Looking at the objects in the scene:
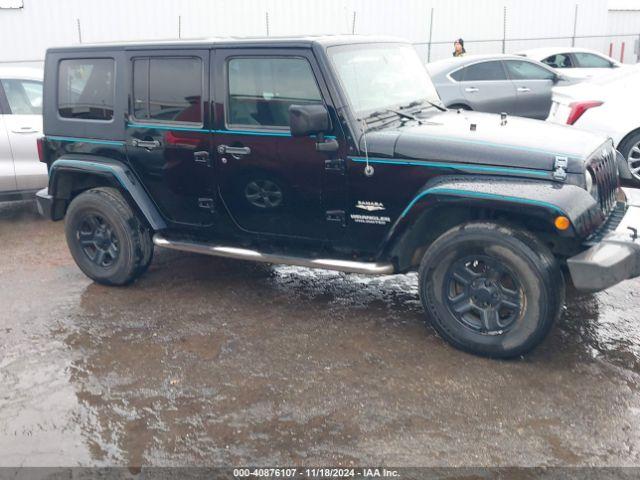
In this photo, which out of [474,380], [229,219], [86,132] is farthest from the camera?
[86,132]

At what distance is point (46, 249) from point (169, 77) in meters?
2.74

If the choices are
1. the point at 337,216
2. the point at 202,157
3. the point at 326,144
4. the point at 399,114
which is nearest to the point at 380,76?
the point at 399,114

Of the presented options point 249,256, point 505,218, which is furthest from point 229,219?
point 505,218

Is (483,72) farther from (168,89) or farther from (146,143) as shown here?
(146,143)

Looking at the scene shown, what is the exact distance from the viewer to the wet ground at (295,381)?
10.9ft

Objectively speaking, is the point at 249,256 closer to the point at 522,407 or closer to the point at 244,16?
the point at 522,407

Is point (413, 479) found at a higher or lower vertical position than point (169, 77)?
lower

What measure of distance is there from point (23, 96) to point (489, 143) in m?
5.67

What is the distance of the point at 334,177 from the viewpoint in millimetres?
4410

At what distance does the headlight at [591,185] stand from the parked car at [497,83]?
677 centimetres

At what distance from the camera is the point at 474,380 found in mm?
3879

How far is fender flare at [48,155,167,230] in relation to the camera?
204 inches

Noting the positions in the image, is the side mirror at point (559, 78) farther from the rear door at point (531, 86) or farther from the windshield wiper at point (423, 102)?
the windshield wiper at point (423, 102)

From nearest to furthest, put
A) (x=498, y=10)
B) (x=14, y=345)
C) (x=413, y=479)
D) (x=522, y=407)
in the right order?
1. (x=413, y=479)
2. (x=522, y=407)
3. (x=14, y=345)
4. (x=498, y=10)
